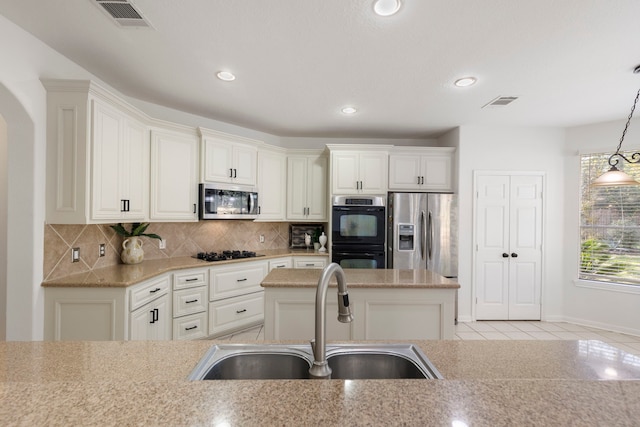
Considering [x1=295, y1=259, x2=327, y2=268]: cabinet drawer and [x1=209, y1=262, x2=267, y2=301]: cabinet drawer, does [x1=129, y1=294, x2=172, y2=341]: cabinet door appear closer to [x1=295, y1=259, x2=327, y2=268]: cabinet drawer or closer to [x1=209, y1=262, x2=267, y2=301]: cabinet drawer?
[x1=209, y1=262, x2=267, y2=301]: cabinet drawer

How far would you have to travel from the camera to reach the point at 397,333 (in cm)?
218

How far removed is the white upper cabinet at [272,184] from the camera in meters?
4.20

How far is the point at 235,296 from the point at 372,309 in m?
1.99

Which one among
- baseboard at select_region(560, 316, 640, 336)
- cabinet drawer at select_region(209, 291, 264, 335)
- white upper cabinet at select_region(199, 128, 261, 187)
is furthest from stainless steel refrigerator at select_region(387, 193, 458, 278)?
white upper cabinet at select_region(199, 128, 261, 187)

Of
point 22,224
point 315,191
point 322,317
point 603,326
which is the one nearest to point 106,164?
point 22,224

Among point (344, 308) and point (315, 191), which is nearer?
point (344, 308)

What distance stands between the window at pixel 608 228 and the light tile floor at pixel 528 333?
0.68 metres

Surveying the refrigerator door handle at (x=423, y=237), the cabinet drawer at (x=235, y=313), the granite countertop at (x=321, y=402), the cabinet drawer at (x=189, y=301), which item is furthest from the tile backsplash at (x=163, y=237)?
the granite countertop at (x=321, y=402)

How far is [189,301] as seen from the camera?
125 inches

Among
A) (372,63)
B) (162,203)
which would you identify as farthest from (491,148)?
(162,203)

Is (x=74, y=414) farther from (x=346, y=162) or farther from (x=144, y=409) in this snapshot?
(x=346, y=162)

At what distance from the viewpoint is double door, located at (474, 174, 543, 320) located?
13.6 ft

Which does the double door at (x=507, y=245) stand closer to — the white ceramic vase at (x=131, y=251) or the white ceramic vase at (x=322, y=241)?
the white ceramic vase at (x=322, y=241)

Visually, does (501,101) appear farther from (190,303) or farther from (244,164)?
(190,303)
